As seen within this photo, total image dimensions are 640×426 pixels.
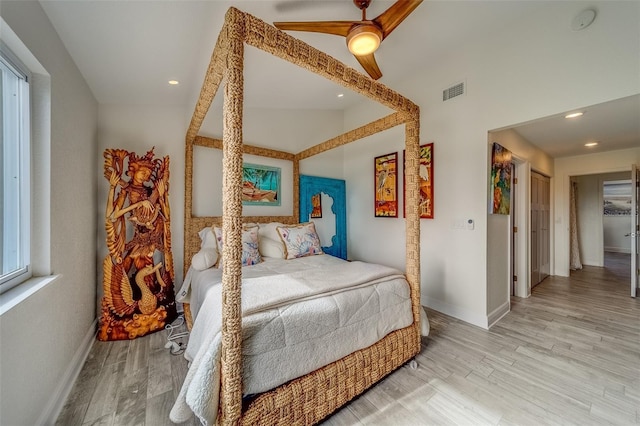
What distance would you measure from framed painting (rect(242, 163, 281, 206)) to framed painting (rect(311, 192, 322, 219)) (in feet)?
2.05

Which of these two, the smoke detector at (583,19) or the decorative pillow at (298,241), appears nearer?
the smoke detector at (583,19)

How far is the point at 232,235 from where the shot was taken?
108 cm

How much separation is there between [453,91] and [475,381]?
2880mm

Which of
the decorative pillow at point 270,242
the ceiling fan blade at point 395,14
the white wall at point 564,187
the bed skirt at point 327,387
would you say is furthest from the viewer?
the white wall at point 564,187

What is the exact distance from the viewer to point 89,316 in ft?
7.25

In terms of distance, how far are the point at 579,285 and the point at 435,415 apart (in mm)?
4449

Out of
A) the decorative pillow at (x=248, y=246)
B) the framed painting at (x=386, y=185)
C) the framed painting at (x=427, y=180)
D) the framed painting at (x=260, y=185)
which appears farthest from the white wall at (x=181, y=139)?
the framed painting at (x=427, y=180)

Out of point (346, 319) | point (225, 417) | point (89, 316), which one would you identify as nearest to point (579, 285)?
point (346, 319)

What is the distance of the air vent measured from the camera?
8.97ft

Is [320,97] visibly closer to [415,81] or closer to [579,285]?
[415,81]

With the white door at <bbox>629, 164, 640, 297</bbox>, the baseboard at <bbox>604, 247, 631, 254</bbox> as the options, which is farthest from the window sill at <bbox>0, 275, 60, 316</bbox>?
the baseboard at <bbox>604, 247, 631, 254</bbox>

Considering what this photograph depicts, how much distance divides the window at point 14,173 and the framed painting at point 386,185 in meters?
3.50

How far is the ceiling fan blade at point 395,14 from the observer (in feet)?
4.83

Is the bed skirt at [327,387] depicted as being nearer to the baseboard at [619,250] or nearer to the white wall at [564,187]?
the white wall at [564,187]
